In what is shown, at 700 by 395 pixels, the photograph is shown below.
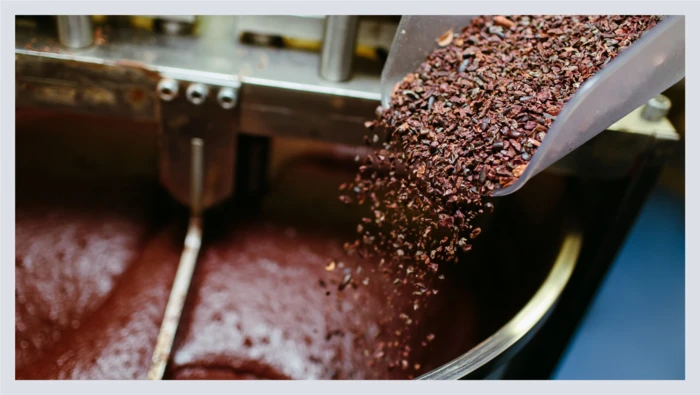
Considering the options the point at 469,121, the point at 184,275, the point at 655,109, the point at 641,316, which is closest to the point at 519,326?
the point at 469,121

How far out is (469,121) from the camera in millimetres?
974

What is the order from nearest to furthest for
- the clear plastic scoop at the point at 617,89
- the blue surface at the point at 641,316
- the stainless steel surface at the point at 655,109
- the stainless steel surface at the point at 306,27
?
the clear plastic scoop at the point at 617,89, the stainless steel surface at the point at 655,109, the stainless steel surface at the point at 306,27, the blue surface at the point at 641,316

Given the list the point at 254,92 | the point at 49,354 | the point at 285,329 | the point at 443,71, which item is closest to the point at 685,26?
the point at 443,71

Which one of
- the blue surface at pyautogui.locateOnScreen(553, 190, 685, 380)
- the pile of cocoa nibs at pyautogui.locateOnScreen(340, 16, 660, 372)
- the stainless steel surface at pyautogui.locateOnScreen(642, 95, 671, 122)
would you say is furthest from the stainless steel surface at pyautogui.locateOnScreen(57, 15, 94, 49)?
the blue surface at pyautogui.locateOnScreen(553, 190, 685, 380)

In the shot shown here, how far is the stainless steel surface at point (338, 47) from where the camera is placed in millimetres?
1221

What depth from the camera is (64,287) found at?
4.49 ft

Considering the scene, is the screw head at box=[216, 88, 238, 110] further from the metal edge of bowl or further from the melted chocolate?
the metal edge of bowl

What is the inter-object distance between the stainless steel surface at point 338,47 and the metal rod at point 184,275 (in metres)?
0.35

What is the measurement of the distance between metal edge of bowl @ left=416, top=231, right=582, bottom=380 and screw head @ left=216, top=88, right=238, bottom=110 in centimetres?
70

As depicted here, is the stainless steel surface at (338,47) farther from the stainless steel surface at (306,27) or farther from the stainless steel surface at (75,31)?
the stainless steel surface at (75,31)

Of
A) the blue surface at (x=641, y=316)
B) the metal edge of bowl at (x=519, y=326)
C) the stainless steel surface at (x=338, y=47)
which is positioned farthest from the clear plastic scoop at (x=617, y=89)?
the blue surface at (x=641, y=316)

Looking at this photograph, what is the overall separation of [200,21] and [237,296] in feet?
2.23

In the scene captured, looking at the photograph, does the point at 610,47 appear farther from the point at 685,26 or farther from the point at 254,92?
the point at 254,92

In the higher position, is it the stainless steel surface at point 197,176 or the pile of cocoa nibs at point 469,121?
the pile of cocoa nibs at point 469,121
